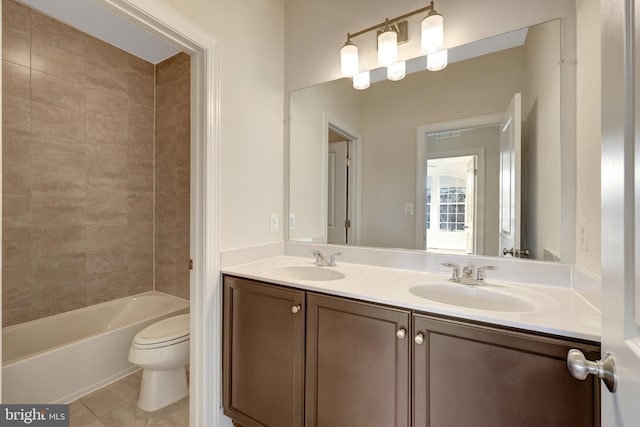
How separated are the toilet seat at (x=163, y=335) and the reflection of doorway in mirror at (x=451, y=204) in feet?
5.37

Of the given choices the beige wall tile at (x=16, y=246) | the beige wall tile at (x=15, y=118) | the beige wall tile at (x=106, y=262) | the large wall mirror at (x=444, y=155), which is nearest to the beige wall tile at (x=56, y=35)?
the beige wall tile at (x=15, y=118)

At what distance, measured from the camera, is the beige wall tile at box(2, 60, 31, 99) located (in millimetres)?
1799

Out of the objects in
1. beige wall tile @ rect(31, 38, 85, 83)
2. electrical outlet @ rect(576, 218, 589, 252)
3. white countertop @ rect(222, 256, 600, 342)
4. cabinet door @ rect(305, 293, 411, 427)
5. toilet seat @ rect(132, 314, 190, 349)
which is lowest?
toilet seat @ rect(132, 314, 190, 349)

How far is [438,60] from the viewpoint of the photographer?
1.41 metres

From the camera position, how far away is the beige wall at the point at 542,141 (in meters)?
1.17

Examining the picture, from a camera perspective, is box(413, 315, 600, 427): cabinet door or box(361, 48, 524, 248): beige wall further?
box(361, 48, 524, 248): beige wall

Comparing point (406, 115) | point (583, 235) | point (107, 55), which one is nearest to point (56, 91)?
point (107, 55)

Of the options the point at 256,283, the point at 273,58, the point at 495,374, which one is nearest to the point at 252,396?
the point at 256,283

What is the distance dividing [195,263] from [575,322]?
1.53 m

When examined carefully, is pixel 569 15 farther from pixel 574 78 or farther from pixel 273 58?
pixel 273 58

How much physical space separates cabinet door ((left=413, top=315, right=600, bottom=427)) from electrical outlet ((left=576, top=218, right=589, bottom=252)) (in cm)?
47

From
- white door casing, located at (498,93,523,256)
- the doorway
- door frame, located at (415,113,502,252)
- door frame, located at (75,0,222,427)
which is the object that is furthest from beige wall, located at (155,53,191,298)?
white door casing, located at (498,93,523,256)

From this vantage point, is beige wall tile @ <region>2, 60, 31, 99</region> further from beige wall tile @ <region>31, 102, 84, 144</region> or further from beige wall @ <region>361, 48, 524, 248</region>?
beige wall @ <region>361, 48, 524, 248</region>

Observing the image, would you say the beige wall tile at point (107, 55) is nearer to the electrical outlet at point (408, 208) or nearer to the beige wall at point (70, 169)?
the beige wall at point (70, 169)
